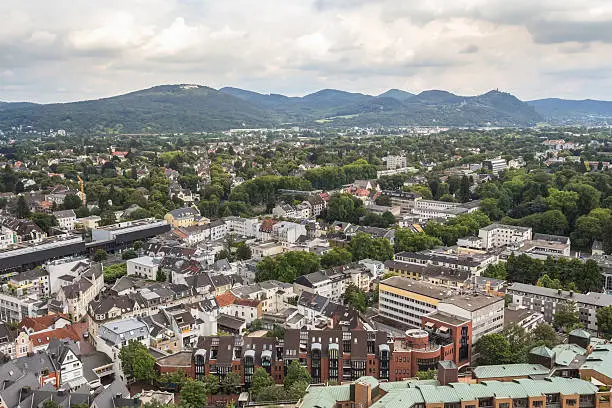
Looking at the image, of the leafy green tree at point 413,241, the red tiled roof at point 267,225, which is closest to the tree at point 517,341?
the leafy green tree at point 413,241

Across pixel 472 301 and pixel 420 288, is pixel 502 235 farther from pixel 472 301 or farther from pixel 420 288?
pixel 472 301

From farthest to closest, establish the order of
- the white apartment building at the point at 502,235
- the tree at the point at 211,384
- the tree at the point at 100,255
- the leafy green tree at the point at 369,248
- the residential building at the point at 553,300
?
the white apartment building at the point at 502,235, the tree at the point at 100,255, the leafy green tree at the point at 369,248, the residential building at the point at 553,300, the tree at the point at 211,384

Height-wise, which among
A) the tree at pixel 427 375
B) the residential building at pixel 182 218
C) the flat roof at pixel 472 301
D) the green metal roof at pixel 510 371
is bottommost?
the tree at pixel 427 375

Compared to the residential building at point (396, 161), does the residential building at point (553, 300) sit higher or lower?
lower

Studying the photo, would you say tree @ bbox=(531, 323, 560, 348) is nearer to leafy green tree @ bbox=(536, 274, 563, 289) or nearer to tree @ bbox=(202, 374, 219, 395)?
leafy green tree @ bbox=(536, 274, 563, 289)

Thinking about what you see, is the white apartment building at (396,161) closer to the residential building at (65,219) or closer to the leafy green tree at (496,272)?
the residential building at (65,219)

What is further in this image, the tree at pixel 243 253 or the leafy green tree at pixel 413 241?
the leafy green tree at pixel 413 241

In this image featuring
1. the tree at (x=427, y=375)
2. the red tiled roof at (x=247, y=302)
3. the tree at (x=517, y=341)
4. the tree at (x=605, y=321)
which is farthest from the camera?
the red tiled roof at (x=247, y=302)

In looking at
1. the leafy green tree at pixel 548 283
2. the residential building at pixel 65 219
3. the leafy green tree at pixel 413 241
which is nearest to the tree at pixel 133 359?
the leafy green tree at pixel 548 283

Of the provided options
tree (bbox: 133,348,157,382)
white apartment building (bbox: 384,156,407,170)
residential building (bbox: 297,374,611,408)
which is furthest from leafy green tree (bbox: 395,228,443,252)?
white apartment building (bbox: 384,156,407,170)
